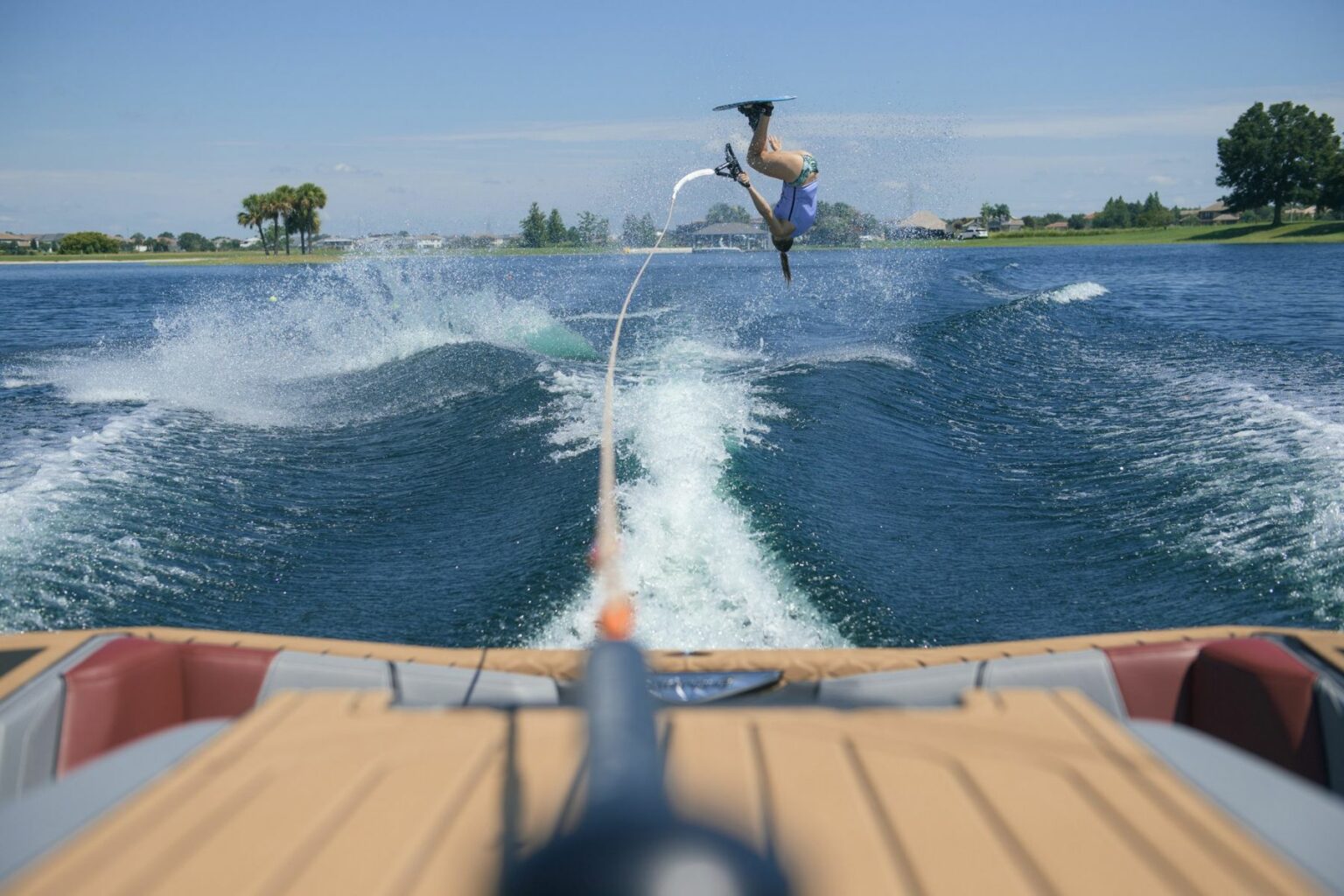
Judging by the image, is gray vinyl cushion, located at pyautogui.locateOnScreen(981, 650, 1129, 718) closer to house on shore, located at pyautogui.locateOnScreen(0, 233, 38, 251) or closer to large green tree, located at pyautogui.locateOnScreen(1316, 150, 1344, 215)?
large green tree, located at pyautogui.locateOnScreen(1316, 150, 1344, 215)

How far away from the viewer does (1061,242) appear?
252 feet

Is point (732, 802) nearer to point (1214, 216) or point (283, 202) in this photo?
point (283, 202)

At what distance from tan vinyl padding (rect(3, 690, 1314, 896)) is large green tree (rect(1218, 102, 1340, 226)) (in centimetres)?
7545

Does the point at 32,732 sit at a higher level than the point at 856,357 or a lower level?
lower

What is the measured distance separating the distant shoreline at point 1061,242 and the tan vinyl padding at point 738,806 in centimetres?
3820

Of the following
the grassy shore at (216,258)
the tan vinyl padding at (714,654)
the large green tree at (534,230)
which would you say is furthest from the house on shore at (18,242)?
the tan vinyl padding at (714,654)

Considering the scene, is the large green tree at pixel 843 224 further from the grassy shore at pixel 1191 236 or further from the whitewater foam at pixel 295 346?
the grassy shore at pixel 1191 236

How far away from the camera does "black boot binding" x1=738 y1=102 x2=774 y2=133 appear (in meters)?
5.61

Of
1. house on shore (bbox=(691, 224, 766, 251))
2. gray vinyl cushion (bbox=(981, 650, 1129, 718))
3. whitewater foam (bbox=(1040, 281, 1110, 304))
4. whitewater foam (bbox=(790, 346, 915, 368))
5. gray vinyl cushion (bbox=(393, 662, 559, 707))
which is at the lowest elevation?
gray vinyl cushion (bbox=(393, 662, 559, 707))

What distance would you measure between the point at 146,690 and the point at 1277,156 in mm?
78160

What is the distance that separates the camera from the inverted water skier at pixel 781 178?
580 cm

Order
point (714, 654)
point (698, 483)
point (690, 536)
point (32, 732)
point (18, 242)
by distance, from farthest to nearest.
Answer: point (18, 242) → point (698, 483) → point (690, 536) → point (714, 654) → point (32, 732)

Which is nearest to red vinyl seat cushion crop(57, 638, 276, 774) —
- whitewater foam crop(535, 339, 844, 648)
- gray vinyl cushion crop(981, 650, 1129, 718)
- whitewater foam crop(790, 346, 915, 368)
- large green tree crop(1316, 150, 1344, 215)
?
gray vinyl cushion crop(981, 650, 1129, 718)

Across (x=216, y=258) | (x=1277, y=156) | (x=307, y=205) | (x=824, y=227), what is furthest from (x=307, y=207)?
(x=1277, y=156)
